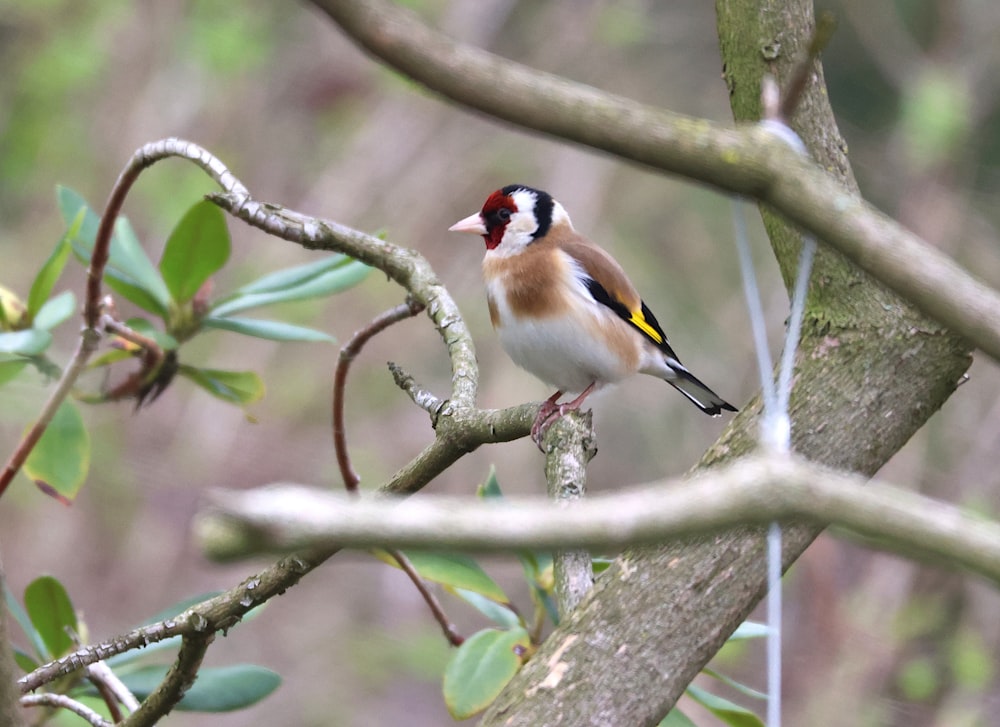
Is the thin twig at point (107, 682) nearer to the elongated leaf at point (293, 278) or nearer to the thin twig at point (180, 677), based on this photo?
the thin twig at point (180, 677)

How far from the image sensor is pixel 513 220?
3055 millimetres

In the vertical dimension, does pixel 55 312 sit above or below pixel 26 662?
above

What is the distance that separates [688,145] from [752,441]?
776 mm

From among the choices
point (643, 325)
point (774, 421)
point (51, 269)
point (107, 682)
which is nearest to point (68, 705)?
point (107, 682)

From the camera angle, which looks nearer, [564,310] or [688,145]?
[688,145]

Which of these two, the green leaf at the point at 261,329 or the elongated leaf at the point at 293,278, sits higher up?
the elongated leaf at the point at 293,278

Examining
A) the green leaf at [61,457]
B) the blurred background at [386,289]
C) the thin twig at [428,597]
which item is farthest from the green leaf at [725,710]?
the blurred background at [386,289]

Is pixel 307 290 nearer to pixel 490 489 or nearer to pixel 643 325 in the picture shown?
pixel 490 489

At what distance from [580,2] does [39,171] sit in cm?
328

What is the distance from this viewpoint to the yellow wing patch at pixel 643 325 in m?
2.90

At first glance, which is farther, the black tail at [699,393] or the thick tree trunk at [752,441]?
the black tail at [699,393]

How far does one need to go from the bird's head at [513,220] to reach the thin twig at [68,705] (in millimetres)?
1827

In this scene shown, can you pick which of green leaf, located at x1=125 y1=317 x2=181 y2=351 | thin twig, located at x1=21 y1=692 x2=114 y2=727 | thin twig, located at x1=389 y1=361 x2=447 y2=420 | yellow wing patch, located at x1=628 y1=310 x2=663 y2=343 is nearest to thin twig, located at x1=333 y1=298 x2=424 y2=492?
thin twig, located at x1=389 y1=361 x2=447 y2=420

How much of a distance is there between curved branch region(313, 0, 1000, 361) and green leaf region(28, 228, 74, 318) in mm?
1156
